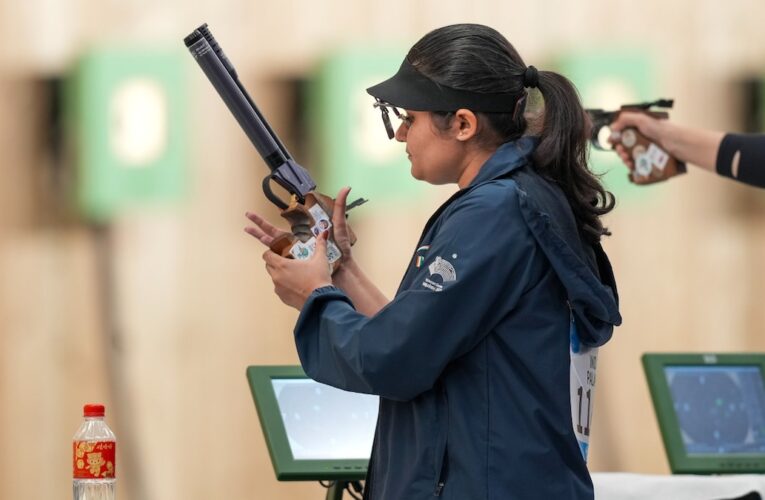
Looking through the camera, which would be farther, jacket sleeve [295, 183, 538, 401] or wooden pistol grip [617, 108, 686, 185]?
wooden pistol grip [617, 108, 686, 185]

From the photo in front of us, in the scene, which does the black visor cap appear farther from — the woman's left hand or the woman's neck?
the woman's left hand

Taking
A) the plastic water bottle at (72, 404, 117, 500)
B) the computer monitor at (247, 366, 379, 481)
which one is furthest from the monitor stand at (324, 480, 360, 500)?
the plastic water bottle at (72, 404, 117, 500)

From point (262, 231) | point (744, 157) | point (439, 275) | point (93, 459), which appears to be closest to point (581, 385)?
point (439, 275)

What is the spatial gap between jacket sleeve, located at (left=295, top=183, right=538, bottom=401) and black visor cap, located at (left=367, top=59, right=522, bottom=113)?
14 cm

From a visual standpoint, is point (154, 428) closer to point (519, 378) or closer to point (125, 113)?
point (125, 113)

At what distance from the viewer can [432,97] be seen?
181cm

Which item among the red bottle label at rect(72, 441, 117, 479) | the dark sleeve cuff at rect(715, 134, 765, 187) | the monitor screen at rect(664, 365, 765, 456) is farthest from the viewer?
the monitor screen at rect(664, 365, 765, 456)

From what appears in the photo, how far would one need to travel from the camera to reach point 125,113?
3.59m

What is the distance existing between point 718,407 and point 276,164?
1.43m

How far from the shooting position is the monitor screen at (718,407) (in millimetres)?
2936

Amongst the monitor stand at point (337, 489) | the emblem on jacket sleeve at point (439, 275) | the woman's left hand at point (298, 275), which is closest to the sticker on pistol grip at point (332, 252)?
the woman's left hand at point (298, 275)

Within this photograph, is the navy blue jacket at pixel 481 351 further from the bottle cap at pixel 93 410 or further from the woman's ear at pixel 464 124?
the bottle cap at pixel 93 410

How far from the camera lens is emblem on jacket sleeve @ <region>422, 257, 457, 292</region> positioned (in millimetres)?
1673

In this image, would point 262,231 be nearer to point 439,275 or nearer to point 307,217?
point 307,217
